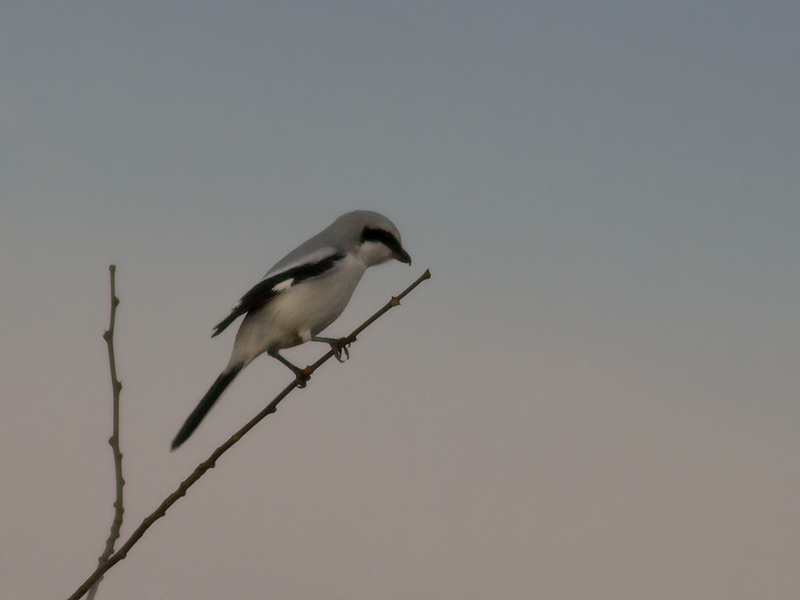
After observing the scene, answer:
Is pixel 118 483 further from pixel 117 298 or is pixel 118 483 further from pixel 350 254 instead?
pixel 350 254

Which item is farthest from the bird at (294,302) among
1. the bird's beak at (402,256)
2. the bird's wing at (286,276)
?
the bird's beak at (402,256)

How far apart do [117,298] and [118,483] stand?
1.56 ft

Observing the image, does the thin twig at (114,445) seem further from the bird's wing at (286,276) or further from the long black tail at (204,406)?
the bird's wing at (286,276)

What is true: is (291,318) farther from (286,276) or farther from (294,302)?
(286,276)

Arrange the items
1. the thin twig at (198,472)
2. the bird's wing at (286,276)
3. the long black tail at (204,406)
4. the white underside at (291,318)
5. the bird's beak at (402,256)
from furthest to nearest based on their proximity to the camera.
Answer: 1. the bird's beak at (402,256)
2. the white underside at (291,318)
3. the bird's wing at (286,276)
4. the long black tail at (204,406)
5. the thin twig at (198,472)

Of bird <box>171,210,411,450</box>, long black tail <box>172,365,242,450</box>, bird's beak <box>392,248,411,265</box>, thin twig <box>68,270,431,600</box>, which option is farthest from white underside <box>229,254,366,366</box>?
thin twig <box>68,270,431,600</box>

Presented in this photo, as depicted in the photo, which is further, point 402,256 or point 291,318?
point 402,256

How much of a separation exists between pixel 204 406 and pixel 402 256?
1.71 meters

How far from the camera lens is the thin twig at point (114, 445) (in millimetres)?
2055

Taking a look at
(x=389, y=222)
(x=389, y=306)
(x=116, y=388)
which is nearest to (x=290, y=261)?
(x=389, y=222)

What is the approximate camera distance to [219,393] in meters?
4.30

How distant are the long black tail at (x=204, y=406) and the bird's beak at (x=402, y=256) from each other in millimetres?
Answer: 1300

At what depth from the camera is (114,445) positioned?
222 centimetres

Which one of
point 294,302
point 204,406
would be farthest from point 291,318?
point 204,406
